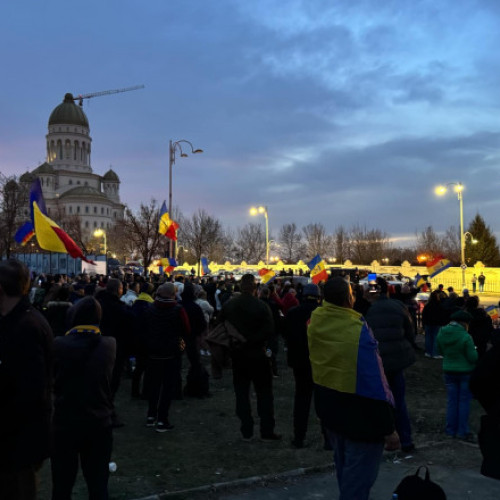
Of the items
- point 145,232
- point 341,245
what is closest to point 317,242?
point 341,245

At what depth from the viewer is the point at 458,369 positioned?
6762 millimetres

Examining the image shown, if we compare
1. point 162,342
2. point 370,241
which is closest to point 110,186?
point 370,241

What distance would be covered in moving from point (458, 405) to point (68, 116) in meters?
153

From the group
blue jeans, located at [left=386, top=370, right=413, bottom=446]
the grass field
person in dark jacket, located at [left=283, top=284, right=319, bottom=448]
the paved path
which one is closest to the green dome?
the grass field

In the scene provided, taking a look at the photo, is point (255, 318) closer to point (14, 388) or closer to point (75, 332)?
point (75, 332)

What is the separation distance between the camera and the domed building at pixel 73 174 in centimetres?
13862

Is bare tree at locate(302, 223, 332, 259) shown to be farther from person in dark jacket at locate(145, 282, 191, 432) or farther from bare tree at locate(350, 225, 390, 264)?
person in dark jacket at locate(145, 282, 191, 432)

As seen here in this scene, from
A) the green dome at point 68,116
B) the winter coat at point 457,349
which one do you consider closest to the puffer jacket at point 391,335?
the winter coat at point 457,349

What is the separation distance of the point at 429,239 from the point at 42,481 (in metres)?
101

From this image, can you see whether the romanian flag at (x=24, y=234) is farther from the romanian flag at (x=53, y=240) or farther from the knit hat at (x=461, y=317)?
the knit hat at (x=461, y=317)

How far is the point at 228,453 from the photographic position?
6191 millimetres

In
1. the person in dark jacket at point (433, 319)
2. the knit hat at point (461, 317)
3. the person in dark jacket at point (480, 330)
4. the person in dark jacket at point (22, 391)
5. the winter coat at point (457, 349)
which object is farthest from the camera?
the person in dark jacket at point (433, 319)

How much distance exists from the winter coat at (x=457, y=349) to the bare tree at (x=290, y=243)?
95.1 metres

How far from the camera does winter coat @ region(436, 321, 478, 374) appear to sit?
6.70 meters
